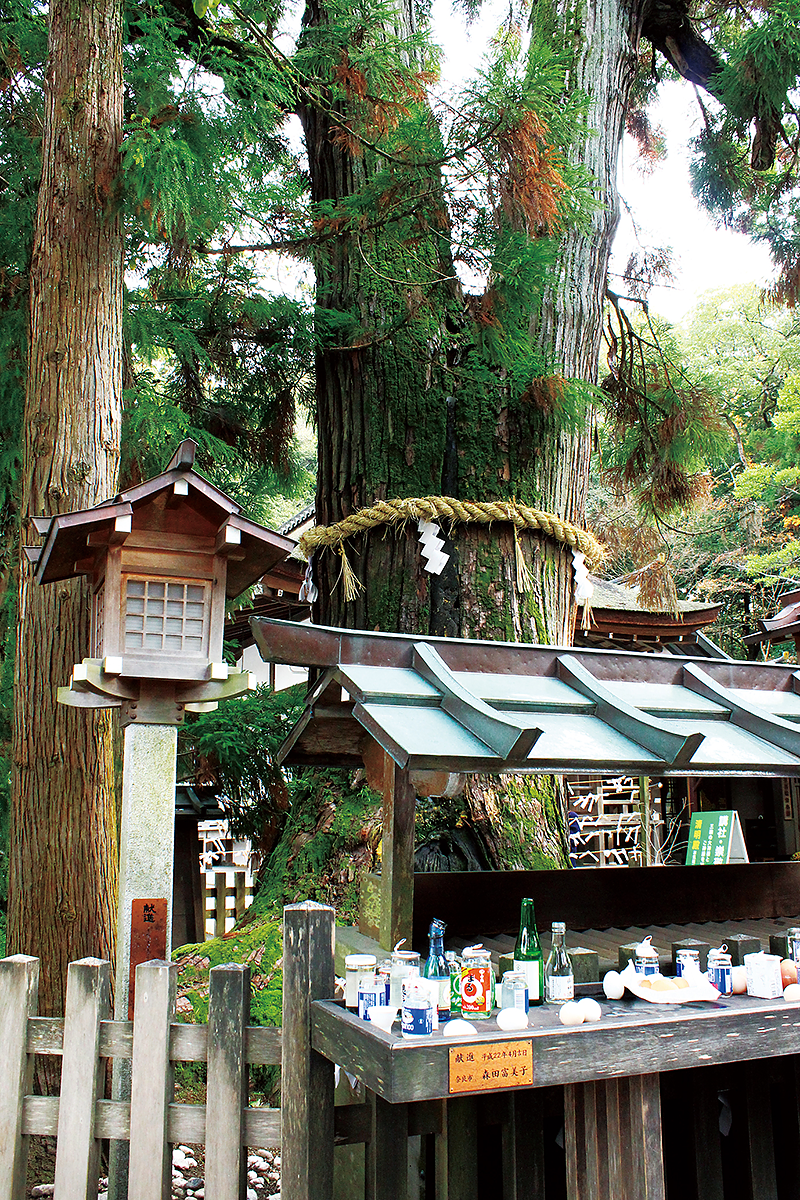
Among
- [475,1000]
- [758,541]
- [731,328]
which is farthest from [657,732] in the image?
[731,328]

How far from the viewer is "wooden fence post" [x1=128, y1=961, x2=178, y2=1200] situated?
7.73 feet

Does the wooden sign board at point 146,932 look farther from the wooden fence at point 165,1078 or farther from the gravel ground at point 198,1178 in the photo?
the gravel ground at point 198,1178

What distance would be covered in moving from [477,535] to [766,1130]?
311 cm

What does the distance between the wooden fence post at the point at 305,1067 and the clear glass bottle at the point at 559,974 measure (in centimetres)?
58

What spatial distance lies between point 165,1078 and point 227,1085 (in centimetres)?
19

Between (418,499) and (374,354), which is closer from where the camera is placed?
(418,499)

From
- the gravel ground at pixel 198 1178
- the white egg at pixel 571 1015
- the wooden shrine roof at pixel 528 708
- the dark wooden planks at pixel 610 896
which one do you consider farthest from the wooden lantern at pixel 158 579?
the white egg at pixel 571 1015

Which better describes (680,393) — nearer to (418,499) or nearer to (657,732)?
(418,499)

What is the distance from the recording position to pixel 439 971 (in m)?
2.33

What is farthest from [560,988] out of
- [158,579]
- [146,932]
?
[158,579]

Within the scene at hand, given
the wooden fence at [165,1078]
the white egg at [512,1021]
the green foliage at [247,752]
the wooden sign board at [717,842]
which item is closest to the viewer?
the white egg at [512,1021]

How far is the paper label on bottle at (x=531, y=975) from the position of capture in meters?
2.28

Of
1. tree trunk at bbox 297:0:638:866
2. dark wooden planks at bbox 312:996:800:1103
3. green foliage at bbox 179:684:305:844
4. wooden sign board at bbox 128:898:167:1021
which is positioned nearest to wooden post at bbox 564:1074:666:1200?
dark wooden planks at bbox 312:996:800:1103

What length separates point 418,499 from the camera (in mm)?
4762
